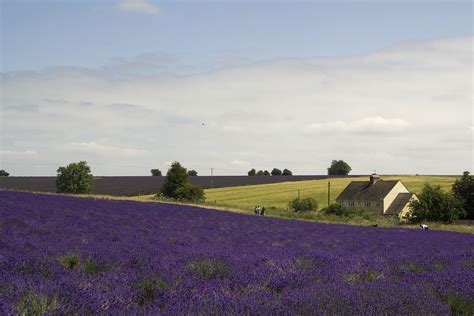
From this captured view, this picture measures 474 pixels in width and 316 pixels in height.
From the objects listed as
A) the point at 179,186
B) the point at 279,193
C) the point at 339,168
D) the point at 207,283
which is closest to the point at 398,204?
the point at 279,193

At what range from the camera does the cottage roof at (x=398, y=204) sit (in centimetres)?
6234

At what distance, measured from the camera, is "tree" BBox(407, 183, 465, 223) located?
49812mm

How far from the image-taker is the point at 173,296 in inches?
155

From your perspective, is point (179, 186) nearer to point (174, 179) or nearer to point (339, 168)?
point (174, 179)

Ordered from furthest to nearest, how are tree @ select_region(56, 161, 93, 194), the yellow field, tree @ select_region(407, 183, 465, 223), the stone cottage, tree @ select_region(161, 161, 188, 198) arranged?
tree @ select_region(56, 161, 93, 194)
the yellow field
the stone cottage
tree @ select_region(161, 161, 188, 198)
tree @ select_region(407, 183, 465, 223)

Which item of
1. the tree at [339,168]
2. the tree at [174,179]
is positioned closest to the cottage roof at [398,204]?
the tree at [174,179]

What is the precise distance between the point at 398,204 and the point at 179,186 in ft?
101

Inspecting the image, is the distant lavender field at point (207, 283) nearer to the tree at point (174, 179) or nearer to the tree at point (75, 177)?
the tree at point (174, 179)

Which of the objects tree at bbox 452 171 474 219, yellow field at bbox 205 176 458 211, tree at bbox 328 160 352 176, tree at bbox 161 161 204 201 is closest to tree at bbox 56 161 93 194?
yellow field at bbox 205 176 458 211

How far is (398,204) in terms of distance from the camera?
6356 cm

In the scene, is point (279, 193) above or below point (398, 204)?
above

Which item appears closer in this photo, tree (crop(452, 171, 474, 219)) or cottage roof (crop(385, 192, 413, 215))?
tree (crop(452, 171, 474, 219))

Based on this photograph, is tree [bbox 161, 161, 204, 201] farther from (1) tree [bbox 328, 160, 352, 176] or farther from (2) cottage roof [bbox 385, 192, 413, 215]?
(1) tree [bbox 328, 160, 352, 176]

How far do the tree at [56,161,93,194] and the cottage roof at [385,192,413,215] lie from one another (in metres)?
46.3
